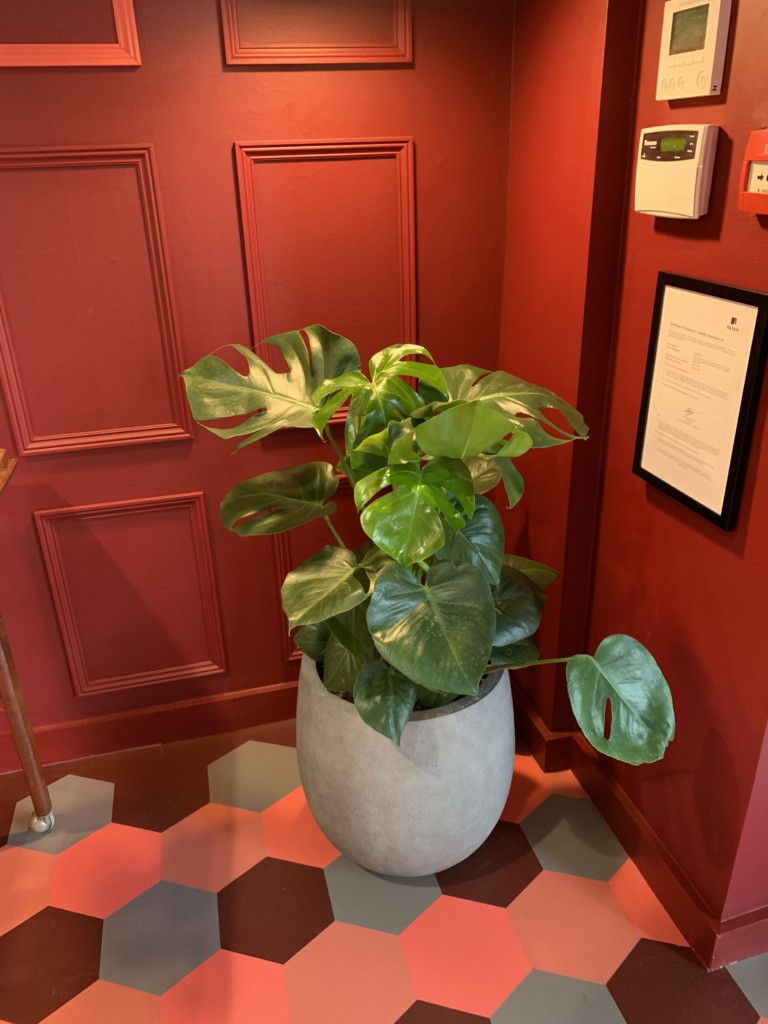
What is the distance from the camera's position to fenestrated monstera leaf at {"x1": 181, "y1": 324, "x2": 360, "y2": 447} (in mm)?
1332

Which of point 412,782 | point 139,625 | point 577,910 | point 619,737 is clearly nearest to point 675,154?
point 619,737

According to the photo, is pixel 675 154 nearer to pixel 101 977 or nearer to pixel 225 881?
pixel 225 881

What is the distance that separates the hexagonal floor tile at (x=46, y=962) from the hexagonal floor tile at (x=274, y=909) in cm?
26

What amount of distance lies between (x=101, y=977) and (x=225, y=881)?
29cm

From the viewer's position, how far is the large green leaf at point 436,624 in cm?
119

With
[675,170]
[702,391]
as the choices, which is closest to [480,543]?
[702,391]

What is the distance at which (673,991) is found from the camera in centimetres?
143

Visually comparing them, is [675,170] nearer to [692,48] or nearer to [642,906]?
[692,48]

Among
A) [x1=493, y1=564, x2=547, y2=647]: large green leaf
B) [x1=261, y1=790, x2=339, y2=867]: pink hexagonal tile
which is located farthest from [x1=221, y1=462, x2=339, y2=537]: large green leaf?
[x1=261, y1=790, x2=339, y2=867]: pink hexagonal tile

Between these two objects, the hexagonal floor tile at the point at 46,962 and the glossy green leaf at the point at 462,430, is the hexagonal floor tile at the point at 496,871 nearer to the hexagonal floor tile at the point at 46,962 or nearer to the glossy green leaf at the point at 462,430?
the hexagonal floor tile at the point at 46,962

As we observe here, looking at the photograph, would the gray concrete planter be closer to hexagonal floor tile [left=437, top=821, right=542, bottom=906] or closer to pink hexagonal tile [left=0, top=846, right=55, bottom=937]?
hexagonal floor tile [left=437, top=821, right=542, bottom=906]

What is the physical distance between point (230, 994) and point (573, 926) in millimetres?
670

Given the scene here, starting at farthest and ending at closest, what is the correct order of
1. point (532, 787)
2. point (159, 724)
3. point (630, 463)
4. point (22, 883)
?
point (159, 724), point (532, 787), point (22, 883), point (630, 463)

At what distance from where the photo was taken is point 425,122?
1.67 m
